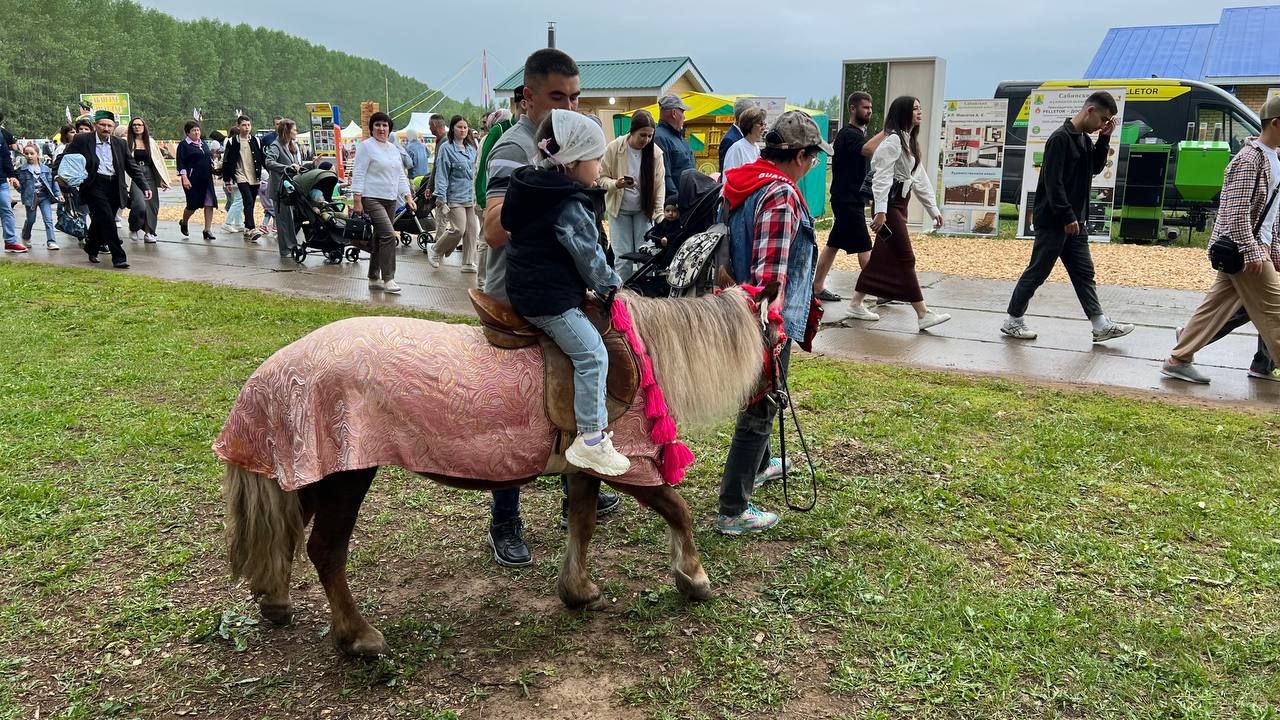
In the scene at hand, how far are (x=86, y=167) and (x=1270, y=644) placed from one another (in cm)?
1266

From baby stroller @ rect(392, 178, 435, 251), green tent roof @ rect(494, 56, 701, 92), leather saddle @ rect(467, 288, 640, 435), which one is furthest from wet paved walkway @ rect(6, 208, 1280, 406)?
green tent roof @ rect(494, 56, 701, 92)

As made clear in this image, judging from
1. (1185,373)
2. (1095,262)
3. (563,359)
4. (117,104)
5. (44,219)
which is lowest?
(1185,373)

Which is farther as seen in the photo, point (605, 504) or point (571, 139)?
point (605, 504)

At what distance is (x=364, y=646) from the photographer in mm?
3043

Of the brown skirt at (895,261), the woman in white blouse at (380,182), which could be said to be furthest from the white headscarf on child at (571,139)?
the woman in white blouse at (380,182)

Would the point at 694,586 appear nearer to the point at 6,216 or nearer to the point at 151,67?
the point at 6,216

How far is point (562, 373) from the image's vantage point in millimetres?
3006

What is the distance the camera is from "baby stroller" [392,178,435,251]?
43.4ft

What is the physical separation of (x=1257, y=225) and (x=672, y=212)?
399 centimetres

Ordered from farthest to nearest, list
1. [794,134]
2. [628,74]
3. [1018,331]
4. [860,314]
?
1. [628,74]
2. [860,314]
3. [1018,331]
4. [794,134]

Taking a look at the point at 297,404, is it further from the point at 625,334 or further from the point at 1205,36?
the point at 1205,36

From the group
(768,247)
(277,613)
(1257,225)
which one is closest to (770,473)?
(768,247)

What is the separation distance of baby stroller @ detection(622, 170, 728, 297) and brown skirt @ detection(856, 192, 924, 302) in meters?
3.96

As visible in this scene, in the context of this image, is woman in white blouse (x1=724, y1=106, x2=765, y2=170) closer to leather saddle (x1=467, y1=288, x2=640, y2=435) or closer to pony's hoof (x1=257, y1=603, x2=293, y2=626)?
leather saddle (x1=467, y1=288, x2=640, y2=435)
